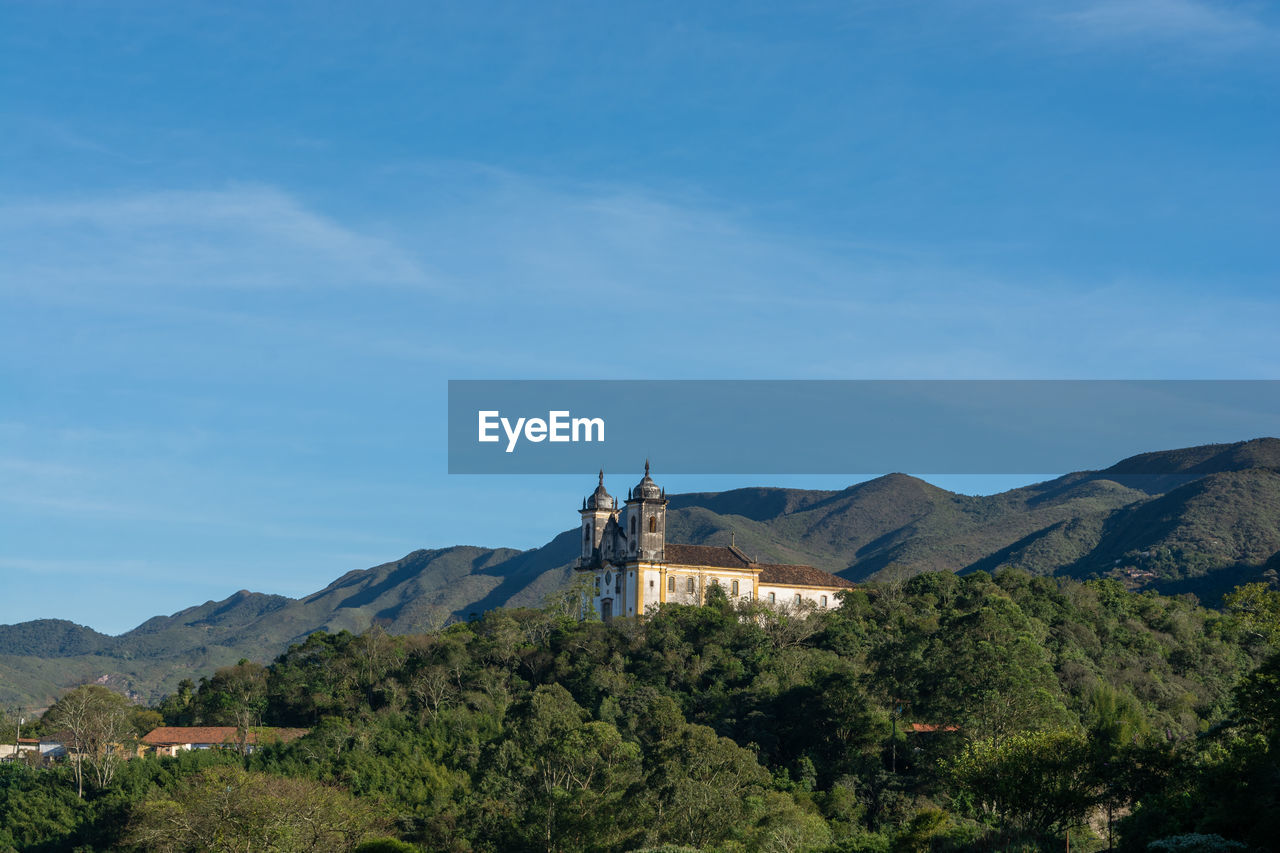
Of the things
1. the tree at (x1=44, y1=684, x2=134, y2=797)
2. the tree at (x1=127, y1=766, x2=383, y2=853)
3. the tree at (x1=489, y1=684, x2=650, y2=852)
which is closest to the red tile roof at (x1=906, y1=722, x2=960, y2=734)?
the tree at (x1=489, y1=684, x2=650, y2=852)

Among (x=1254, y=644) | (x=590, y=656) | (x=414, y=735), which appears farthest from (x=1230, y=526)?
(x=414, y=735)

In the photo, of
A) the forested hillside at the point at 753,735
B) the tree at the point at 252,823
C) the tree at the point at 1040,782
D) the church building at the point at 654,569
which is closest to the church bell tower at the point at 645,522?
the church building at the point at 654,569

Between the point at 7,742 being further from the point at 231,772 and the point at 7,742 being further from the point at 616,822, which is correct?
the point at 616,822

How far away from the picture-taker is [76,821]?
67.5 m

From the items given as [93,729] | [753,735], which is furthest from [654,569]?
[93,729]

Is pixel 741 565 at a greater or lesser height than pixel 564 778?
greater

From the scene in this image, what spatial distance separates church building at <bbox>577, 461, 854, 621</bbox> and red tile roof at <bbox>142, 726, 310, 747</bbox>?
792 inches

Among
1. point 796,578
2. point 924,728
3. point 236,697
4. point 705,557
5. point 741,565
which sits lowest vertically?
point 924,728

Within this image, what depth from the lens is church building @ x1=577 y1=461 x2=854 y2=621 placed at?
275ft

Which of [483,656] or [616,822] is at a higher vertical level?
[483,656]

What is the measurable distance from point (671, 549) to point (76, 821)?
118ft

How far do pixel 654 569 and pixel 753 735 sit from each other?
20987 mm

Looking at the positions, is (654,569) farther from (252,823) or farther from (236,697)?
(252,823)

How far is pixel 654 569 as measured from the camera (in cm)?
8381
